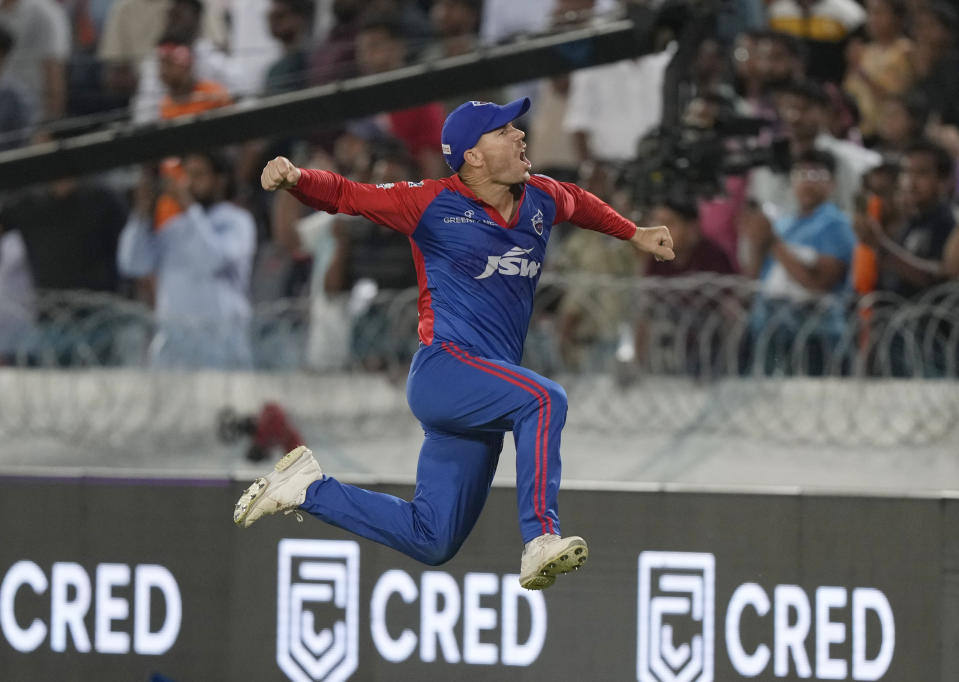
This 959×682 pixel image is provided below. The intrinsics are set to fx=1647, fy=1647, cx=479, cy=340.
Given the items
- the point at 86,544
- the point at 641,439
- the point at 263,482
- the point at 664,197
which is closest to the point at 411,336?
the point at 641,439

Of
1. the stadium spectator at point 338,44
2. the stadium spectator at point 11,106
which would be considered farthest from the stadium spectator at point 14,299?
the stadium spectator at point 338,44

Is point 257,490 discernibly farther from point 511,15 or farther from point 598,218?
point 511,15

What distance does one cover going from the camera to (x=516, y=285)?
5652 mm

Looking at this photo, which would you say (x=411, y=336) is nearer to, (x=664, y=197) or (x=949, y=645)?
(x=664, y=197)

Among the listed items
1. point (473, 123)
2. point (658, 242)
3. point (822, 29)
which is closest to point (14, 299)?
point (473, 123)

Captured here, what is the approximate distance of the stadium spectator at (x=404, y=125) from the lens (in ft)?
34.8

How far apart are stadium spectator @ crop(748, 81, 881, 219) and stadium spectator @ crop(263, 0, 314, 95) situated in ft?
10.7

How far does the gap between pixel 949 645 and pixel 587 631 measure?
1.41m

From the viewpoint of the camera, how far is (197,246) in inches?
402

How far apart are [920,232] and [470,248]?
4.22 meters

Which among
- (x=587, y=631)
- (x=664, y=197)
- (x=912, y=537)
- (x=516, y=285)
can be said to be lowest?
(x=587, y=631)

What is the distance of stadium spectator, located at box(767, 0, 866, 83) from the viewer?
402 inches

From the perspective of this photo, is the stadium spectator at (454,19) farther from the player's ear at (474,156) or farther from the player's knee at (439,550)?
the player's knee at (439,550)

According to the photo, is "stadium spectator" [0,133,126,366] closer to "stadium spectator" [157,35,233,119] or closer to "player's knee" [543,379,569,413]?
"stadium spectator" [157,35,233,119]
